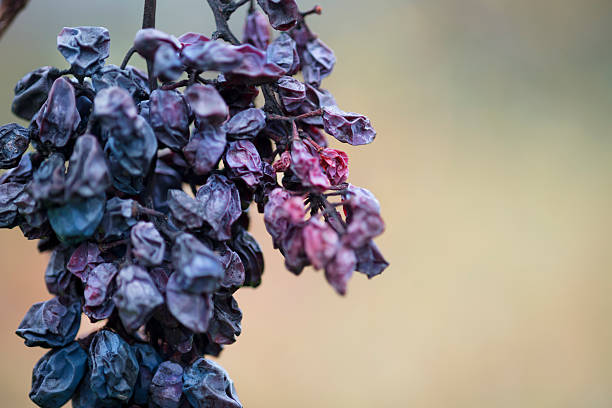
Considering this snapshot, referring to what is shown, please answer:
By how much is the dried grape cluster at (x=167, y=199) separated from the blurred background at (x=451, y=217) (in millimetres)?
841

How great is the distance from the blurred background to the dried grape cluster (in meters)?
0.84

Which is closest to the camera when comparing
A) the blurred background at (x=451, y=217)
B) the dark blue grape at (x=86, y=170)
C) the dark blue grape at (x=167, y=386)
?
the dark blue grape at (x=86, y=170)

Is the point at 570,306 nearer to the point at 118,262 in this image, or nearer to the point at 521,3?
the point at 521,3

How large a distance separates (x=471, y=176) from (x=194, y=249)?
1.25m

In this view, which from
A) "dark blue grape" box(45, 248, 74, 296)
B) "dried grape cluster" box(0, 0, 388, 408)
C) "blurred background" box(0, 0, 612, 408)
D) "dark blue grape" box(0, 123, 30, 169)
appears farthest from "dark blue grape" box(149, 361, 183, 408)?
"blurred background" box(0, 0, 612, 408)

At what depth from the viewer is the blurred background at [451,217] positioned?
131cm

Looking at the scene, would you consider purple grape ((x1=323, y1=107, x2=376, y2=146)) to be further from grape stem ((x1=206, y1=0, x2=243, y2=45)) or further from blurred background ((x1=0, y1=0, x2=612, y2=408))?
blurred background ((x1=0, y1=0, x2=612, y2=408))

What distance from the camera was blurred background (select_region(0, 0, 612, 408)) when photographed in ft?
4.29

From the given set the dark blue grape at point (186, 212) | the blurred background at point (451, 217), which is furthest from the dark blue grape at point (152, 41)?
Result: the blurred background at point (451, 217)

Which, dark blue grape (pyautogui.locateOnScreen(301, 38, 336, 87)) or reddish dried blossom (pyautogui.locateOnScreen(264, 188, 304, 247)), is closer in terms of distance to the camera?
reddish dried blossom (pyautogui.locateOnScreen(264, 188, 304, 247))

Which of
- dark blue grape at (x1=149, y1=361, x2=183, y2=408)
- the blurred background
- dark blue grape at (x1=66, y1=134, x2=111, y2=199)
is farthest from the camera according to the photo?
the blurred background

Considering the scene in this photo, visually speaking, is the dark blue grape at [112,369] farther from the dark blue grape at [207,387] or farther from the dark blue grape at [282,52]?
the dark blue grape at [282,52]

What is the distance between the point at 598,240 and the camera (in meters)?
1.52

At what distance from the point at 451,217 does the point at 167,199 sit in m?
1.13
